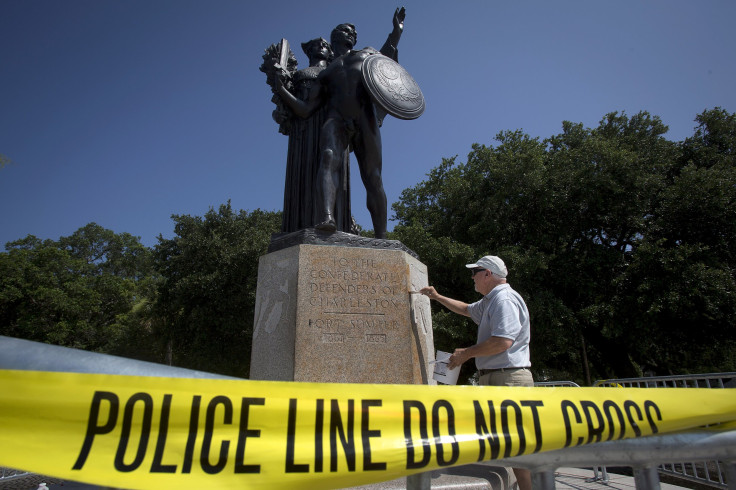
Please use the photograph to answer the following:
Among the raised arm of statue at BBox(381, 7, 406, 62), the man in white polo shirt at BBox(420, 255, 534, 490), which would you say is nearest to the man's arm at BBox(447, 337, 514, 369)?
the man in white polo shirt at BBox(420, 255, 534, 490)

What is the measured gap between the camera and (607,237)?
1836 cm

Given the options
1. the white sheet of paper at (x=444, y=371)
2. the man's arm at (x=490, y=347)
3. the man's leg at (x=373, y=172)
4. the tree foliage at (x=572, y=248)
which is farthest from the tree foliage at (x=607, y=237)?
the man's arm at (x=490, y=347)

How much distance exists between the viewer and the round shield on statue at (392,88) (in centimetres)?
520

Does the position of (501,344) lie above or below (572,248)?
below

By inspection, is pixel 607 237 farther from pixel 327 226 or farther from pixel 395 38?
pixel 327 226

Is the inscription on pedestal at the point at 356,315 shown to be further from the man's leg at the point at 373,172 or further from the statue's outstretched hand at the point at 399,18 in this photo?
the statue's outstretched hand at the point at 399,18

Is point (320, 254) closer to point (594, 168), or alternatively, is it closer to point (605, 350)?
point (594, 168)

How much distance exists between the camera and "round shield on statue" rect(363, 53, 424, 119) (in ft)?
17.1

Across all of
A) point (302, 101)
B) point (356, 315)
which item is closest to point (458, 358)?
point (356, 315)

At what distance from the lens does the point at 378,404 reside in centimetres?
158

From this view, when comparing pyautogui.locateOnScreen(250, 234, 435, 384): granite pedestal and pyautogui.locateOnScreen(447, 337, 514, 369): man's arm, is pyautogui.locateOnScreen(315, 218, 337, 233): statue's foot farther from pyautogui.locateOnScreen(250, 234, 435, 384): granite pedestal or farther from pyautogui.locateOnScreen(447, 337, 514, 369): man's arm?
pyautogui.locateOnScreen(447, 337, 514, 369): man's arm

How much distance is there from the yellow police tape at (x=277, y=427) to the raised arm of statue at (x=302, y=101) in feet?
16.0

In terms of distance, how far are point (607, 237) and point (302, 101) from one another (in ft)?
53.6

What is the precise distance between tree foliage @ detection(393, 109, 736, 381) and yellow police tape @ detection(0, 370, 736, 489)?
532 inches
